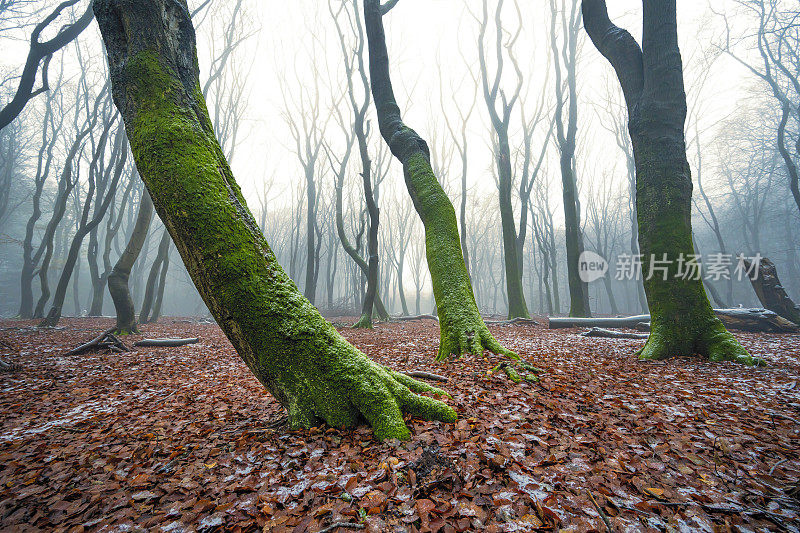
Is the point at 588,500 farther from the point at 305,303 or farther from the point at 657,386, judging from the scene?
the point at 657,386

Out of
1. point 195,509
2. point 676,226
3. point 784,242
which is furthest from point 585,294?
point 784,242

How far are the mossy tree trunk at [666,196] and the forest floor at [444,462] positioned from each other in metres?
1.12

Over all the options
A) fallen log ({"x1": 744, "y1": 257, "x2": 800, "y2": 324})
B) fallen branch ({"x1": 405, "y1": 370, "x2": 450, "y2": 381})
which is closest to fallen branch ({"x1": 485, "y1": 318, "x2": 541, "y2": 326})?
fallen log ({"x1": 744, "y1": 257, "x2": 800, "y2": 324})

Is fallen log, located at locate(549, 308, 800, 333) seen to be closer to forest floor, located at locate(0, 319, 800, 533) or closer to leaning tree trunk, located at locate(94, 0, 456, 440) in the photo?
forest floor, located at locate(0, 319, 800, 533)

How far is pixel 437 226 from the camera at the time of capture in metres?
4.89

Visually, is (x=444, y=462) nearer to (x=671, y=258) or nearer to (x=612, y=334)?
(x=671, y=258)

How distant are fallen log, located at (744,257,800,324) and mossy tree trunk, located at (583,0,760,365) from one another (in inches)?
262

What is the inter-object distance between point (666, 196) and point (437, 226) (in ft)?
12.1

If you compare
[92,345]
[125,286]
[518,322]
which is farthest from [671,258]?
[125,286]

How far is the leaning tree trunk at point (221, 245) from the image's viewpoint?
2158 millimetres

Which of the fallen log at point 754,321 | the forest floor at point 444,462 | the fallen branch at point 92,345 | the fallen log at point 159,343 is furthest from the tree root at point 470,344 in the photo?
the fallen log at point 754,321

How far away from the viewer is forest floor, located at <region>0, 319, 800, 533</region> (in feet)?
5.24

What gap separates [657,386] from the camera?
11.4ft

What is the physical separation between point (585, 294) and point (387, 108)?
10.5 meters
